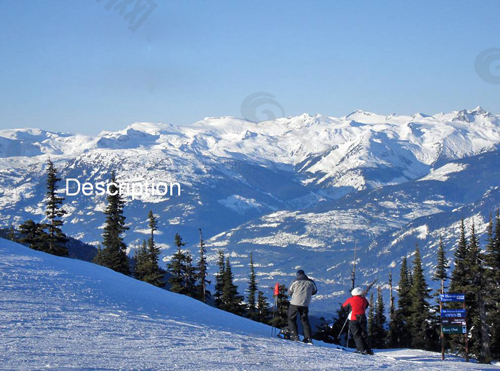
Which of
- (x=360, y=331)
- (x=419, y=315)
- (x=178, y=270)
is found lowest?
(x=419, y=315)

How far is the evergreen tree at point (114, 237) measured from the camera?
6188 centimetres

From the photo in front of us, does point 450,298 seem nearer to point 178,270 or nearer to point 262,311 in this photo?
point 178,270

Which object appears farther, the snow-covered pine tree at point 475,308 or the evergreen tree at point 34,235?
the evergreen tree at point 34,235

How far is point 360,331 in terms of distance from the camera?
2105cm

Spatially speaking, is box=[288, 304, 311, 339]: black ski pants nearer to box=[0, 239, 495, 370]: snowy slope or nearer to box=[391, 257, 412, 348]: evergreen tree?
box=[0, 239, 495, 370]: snowy slope

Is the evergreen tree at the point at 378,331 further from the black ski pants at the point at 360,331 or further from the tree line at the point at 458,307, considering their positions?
the black ski pants at the point at 360,331

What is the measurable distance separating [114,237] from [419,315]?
30.9 metres

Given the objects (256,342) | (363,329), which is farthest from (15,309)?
(363,329)

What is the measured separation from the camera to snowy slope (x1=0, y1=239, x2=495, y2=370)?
1511cm

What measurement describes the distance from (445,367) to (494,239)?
36980mm

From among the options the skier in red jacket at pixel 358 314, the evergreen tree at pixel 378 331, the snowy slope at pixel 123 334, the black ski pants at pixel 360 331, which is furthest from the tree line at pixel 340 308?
the snowy slope at pixel 123 334

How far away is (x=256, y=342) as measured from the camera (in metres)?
19.6

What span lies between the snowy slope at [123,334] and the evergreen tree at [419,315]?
41.8 m

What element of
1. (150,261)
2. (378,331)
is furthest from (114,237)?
(378,331)
